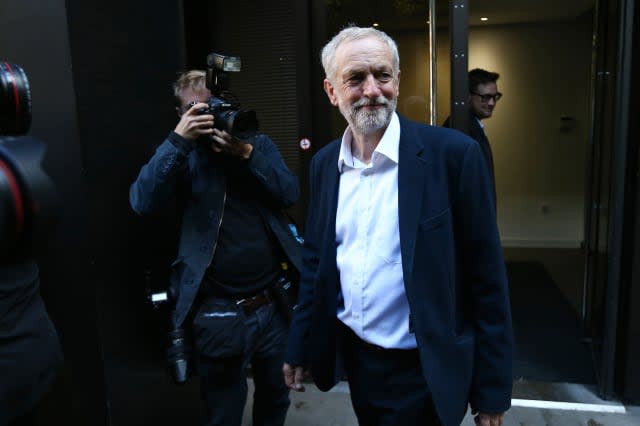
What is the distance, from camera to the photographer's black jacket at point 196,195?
1970 millimetres

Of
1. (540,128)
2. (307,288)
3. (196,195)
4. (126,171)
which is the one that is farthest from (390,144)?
(540,128)

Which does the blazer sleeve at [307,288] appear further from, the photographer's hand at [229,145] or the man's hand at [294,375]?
the photographer's hand at [229,145]

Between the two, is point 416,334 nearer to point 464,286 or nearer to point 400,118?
point 464,286

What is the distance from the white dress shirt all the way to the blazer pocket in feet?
0.29

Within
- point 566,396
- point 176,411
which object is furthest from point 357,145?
point 566,396

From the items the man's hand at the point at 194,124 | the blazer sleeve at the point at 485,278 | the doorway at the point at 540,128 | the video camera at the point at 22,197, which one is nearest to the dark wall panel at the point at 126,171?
the man's hand at the point at 194,124

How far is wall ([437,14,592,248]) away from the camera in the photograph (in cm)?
666

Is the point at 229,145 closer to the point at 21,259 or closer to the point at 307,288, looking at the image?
the point at 307,288

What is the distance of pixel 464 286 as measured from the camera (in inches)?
60.2

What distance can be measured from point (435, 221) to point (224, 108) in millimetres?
964

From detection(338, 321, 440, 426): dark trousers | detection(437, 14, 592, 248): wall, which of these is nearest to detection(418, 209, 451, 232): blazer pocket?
detection(338, 321, 440, 426): dark trousers

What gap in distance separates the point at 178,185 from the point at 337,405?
172cm

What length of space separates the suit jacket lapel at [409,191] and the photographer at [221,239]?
72 centimetres

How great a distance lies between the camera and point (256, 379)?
7.59ft
